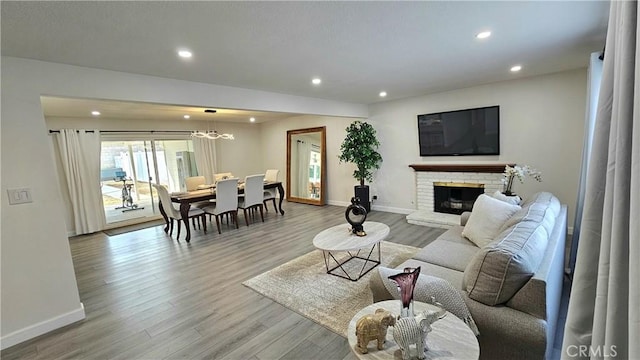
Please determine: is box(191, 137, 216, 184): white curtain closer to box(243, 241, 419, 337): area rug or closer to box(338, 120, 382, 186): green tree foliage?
box(338, 120, 382, 186): green tree foliage

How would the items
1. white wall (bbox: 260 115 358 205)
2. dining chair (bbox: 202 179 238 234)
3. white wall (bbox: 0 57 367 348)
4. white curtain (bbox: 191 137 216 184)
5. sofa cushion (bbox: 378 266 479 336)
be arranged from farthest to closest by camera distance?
white curtain (bbox: 191 137 216 184)
white wall (bbox: 260 115 358 205)
dining chair (bbox: 202 179 238 234)
white wall (bbox: 0 57 367 348)
sofa cushion (bbox: 378 266 479 336)

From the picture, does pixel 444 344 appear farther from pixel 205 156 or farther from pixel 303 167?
pixel 205 156

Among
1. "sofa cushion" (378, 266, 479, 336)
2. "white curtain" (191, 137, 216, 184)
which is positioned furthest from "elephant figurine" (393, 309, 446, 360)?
"white curtain" (191, 137, 216, 184)

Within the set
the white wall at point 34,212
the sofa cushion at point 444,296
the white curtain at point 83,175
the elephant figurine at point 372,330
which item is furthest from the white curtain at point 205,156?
the elephant figurine at point 372,330

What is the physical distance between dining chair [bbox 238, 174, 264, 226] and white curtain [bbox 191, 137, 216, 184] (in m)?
2.20

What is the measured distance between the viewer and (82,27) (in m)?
1.83

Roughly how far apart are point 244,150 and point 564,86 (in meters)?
Answer: 7.31

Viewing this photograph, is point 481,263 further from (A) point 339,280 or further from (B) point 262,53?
(B) point 262,53

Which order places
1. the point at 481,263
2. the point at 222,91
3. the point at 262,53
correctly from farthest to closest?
the point at 222,91 → the point at 262,53 → the point at 481,263

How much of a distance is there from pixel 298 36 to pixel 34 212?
2.65 m

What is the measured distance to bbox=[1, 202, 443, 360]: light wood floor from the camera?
2.11 meters

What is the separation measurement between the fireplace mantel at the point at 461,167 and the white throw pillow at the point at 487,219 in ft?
6.65

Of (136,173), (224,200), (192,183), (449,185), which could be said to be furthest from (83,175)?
(449,185)

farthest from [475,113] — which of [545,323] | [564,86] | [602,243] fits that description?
[602,243]
